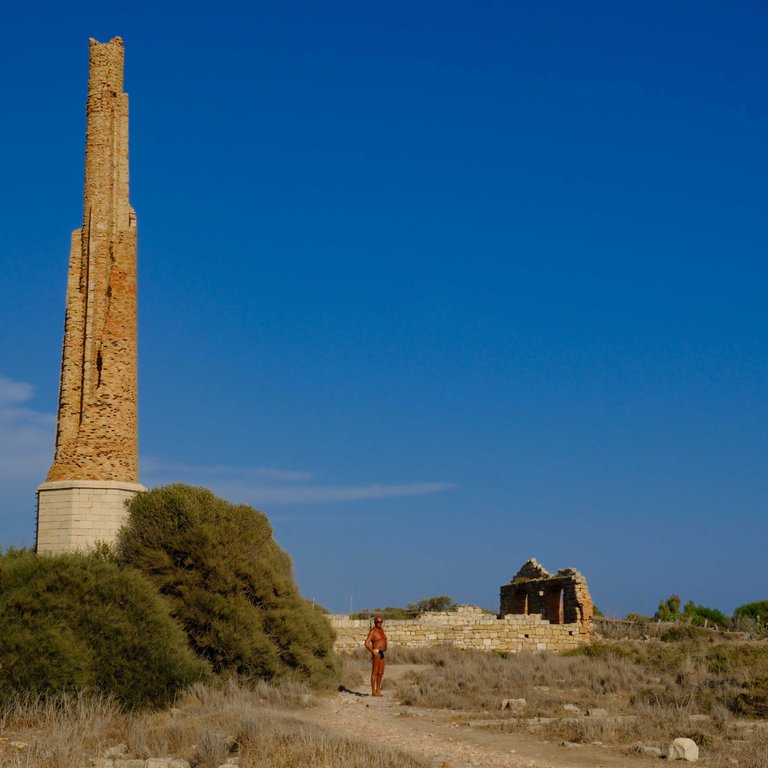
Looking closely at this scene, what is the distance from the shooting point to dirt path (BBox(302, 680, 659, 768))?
10438 millimetres

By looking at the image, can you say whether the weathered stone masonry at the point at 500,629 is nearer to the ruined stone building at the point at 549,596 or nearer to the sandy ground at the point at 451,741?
the ruined stone building at the point at 549,596

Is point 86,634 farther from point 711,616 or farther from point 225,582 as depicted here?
point 711,616

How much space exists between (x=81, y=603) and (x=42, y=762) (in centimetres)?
423

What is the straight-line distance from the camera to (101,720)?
1123 cm

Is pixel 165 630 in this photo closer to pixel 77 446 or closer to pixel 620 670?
pixel 77 446

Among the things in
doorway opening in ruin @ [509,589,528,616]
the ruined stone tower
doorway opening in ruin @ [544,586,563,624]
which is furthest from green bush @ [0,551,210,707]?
doorway opening in ruin @ [509,589,528,616]

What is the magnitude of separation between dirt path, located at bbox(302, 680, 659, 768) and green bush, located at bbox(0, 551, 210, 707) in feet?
7.76

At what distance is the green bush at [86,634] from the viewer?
480 inches

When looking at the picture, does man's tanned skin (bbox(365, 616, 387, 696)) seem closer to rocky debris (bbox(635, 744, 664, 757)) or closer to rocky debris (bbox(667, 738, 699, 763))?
rocky debris (bbox(635, 744, 664, 757))

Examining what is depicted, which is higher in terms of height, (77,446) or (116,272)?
(116,272)

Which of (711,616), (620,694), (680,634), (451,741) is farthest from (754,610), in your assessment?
(451,741)

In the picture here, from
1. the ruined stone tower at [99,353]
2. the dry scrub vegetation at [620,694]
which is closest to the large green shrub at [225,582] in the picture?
the ruined stone tower at [99,353]

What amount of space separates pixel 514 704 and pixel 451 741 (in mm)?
3463

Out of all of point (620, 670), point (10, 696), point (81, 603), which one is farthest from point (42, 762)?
point (620, 670)
